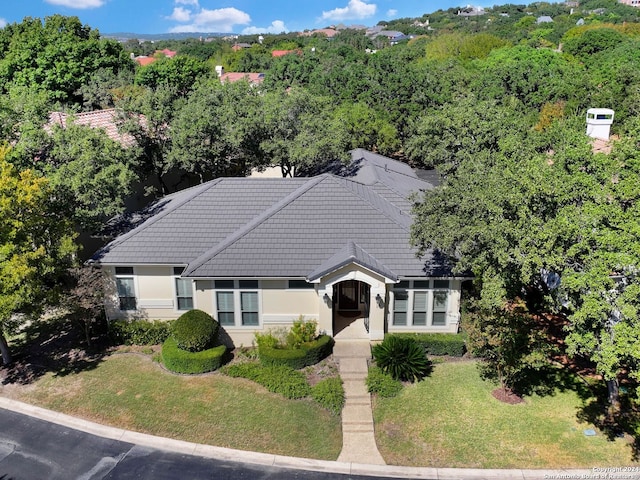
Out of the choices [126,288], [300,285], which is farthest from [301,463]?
[126,288]

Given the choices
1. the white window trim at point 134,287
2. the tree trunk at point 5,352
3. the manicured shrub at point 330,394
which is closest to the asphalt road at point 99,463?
the manicured shrub at point 330,394

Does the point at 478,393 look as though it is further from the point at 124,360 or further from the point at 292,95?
the point at 292,95

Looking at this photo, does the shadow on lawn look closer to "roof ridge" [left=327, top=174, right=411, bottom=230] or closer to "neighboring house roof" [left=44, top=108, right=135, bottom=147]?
"neighboring house roof" [left=44, top=108, right=135, bottom=147]

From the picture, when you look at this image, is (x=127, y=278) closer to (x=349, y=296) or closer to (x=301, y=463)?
(x=349, y=296)

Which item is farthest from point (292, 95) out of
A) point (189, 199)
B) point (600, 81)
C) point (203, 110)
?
point (600, 81)

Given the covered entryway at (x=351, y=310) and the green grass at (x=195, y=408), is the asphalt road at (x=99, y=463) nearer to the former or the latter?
the green grass at (x=195, y=408)

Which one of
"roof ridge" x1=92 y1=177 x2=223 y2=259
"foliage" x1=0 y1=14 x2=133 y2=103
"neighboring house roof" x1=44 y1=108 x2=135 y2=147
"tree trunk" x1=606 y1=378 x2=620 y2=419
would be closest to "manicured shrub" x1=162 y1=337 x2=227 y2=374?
"roof ridge" x1=92 y1=177 x2=223 y2=259
